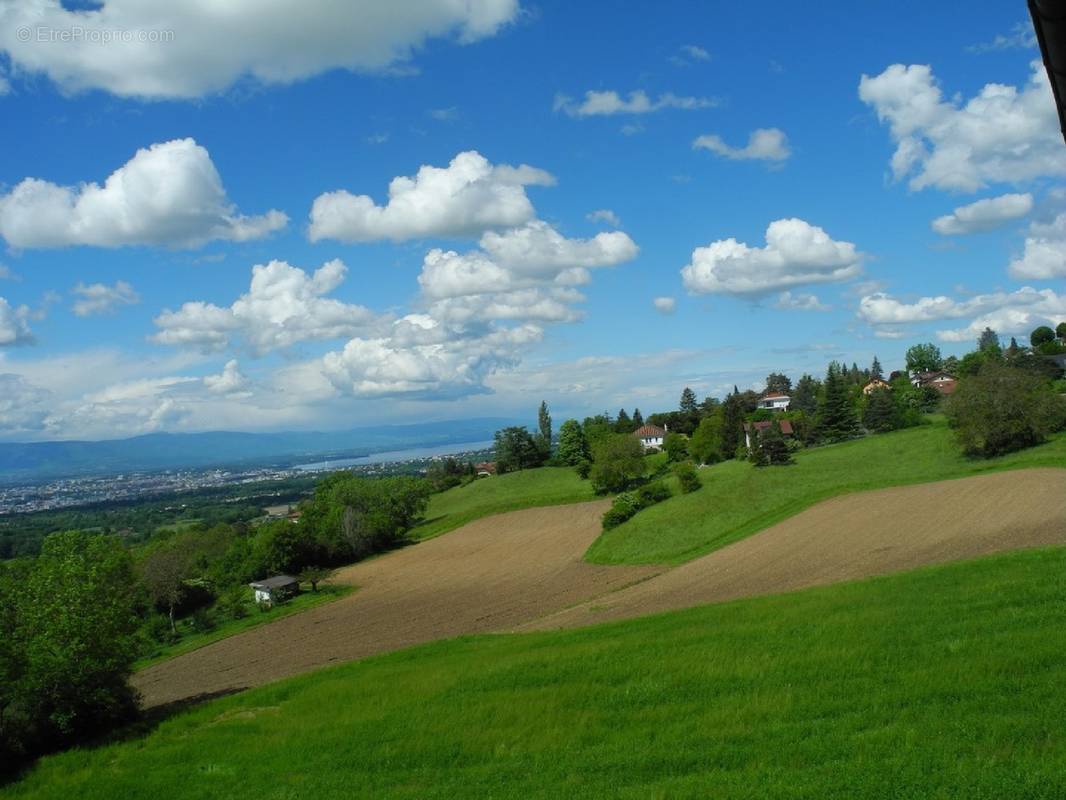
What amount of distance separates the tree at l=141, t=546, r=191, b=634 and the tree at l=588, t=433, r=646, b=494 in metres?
40.8

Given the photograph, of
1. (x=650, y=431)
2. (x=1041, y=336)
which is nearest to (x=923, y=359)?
(x=1041, y=336)

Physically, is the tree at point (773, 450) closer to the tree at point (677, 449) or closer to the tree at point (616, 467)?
the tree at point (616, 467)

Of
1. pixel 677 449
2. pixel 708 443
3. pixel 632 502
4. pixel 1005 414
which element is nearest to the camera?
pixel 1005 414

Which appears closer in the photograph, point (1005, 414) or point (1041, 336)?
point (1005, 414)

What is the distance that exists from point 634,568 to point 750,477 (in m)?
20.0

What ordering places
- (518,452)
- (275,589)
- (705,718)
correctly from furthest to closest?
(518,452) < (275,589) < (705,718)

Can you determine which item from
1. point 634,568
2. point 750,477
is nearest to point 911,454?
point 750,477

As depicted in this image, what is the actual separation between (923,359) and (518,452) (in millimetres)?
104088

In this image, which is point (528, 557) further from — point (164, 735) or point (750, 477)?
point (164, 735)

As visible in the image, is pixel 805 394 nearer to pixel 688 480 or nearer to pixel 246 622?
pixel 688 480

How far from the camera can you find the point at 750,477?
59812 mm

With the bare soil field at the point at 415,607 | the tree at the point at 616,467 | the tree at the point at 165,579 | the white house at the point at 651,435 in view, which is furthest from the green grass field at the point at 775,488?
the white house at the point at 651,435

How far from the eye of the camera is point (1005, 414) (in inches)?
2030

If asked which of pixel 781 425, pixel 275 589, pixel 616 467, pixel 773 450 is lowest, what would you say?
pixel 275 589
